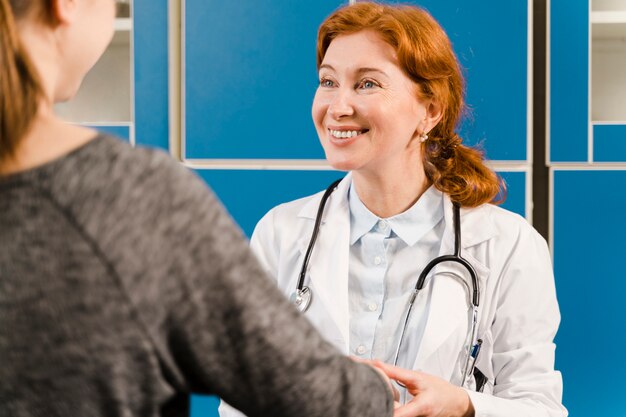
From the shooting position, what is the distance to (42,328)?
0.53 metres

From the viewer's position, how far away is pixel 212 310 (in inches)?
21.0

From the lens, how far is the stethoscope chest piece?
1.44m

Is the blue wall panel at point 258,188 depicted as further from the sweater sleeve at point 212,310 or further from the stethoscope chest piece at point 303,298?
the sweater sleeve at point 212,310

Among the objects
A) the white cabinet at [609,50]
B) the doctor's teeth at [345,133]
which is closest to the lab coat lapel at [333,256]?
the doctor's teeth at [345,133]

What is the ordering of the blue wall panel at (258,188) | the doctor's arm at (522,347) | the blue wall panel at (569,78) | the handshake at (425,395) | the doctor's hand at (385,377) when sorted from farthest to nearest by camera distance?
the blue wall panel at (258,188), the blue wall panel at (569,78), the doctor's arm at (522,347), the handshake at (425,395), the doctor's hand at (385,377)

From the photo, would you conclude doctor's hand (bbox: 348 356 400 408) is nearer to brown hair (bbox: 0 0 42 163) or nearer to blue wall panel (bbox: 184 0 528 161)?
brown hair (bbox: 0 0 42 163)

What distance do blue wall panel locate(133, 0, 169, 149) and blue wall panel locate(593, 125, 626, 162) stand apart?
1.14 metres

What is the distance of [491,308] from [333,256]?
1.03 ft

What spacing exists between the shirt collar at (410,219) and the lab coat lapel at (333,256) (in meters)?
0.02

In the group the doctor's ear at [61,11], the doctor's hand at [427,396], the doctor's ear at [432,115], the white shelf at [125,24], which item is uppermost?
the white shelf at [125,24]

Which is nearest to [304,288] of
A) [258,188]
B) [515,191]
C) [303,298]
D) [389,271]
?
[303,298]

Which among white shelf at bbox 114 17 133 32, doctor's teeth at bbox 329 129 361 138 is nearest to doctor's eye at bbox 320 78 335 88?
doctor's teeth at bbox 329 129 361 138

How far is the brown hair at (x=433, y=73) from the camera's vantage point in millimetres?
1477

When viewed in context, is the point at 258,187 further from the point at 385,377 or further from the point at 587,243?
the point at 385,377
